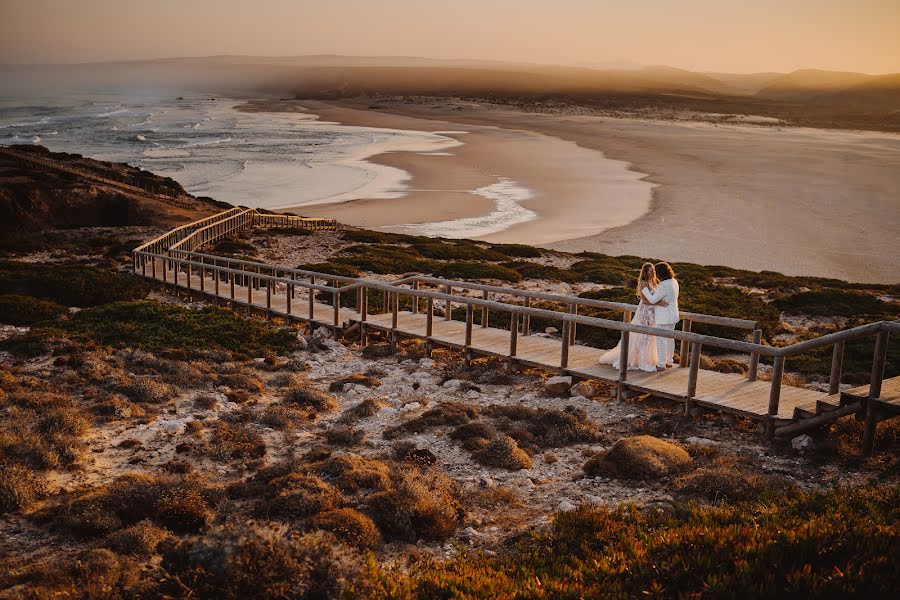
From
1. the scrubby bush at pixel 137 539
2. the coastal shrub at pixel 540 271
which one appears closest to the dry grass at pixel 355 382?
the scrubby bush at pixel 137 539

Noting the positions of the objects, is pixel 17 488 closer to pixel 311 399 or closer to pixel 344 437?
pixel 344 437

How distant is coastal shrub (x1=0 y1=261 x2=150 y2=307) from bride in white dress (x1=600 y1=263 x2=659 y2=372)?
13619mm

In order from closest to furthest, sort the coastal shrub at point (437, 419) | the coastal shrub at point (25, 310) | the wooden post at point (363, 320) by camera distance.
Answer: the coastal shrub at point (437, 419) → the wooden post at point (363, 320) → the coastal shrub at point (25, 310)

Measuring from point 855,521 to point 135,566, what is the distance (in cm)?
555

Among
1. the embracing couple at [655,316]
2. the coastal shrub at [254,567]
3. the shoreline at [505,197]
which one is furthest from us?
the shoreline at [505,197]

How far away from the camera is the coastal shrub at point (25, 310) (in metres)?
15.8

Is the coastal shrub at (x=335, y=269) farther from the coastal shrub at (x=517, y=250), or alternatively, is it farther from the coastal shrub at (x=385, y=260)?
the coastal shrub at (x=517, y=250)

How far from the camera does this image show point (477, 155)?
217 feet

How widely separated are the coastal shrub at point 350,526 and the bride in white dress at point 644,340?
538 cm

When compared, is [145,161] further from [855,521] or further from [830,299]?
[855,521]

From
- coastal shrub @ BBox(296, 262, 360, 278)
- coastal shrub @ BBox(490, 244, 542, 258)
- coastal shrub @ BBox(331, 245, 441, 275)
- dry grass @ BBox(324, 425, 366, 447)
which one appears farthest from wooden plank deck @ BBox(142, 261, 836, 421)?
coastal shrub @ BBox(490, 244, 542, 258)

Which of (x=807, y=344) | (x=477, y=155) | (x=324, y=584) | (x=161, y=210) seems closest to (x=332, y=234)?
(x=161, y=210)

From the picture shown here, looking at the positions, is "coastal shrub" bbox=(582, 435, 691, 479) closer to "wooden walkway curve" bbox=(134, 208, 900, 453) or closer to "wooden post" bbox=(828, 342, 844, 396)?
"wooden walkway curve" bbox=(134, 208, 900, 453)

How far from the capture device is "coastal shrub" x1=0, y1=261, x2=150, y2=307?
18.4 metres
